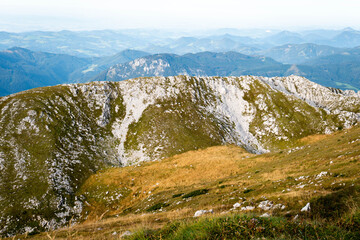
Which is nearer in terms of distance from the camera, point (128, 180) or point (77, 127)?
point (128, 180)

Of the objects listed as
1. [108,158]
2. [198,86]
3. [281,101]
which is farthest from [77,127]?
[281,101]

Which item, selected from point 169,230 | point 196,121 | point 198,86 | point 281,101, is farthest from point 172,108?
point 169,230

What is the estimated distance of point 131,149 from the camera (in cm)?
7981

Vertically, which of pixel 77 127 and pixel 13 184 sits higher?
pixel 77 127

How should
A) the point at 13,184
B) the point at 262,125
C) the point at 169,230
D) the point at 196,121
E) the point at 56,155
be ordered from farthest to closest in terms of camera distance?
the point at 262,125 < the point at 196,121 < the point at 56,155 < the point at 13,184 < the point at 169,230

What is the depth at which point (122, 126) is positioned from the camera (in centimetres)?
9044

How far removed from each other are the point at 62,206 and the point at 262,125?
91.1 metres

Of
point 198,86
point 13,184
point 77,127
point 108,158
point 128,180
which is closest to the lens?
point 13,184

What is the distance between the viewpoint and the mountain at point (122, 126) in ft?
158

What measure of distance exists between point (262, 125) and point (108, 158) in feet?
249

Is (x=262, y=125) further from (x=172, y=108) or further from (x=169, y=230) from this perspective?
(x=169, y=230)

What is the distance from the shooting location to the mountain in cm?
4822

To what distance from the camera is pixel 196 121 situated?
92.1 meters

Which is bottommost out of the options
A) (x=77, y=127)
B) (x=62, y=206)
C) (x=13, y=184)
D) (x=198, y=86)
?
(x=62, y=206)
